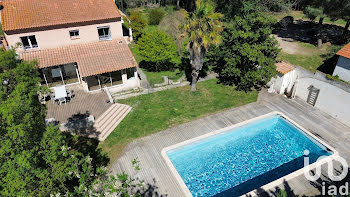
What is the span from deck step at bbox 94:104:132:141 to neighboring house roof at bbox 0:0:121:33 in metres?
10.3

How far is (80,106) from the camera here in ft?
82.4

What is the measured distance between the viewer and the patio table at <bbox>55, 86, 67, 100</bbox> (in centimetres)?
2486

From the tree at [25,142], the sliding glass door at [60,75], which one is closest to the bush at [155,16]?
the sliding glass door at [60,75]

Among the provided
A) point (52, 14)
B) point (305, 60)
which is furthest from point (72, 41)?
point (305, 60)

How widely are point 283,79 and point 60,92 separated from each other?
2373cm

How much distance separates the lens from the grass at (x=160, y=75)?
3082cm

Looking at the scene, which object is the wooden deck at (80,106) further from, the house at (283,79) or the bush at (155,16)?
the bush at (155,16)

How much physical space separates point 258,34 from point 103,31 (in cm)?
1745

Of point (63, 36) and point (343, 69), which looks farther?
point (63, 36)

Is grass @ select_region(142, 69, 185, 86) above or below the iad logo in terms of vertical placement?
above

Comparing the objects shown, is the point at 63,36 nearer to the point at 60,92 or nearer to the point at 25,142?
the point at 60,92

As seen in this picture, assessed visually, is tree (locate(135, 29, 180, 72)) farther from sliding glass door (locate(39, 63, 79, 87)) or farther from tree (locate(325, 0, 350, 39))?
tree (locate(325, 0, 350, 39))

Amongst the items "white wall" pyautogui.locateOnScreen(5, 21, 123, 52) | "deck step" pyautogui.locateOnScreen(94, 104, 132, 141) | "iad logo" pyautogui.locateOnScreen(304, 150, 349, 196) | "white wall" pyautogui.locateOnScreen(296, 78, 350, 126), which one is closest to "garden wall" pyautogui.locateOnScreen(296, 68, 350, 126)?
"white wall" pyautogui.locateOnScreen(296, 78, 350, 126)

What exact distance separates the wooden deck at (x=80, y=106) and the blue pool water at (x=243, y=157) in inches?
359
